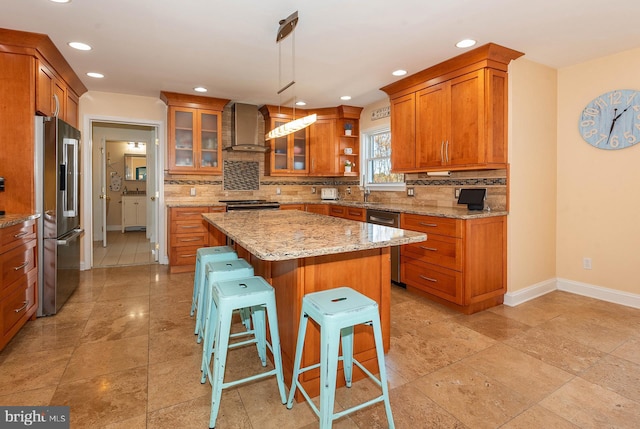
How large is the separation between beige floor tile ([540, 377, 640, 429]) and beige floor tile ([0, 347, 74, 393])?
9.31 ft

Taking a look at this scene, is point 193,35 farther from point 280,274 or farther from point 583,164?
point 583,164

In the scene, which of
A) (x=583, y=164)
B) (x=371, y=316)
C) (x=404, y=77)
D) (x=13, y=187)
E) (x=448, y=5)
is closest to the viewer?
(x=371, y=316)

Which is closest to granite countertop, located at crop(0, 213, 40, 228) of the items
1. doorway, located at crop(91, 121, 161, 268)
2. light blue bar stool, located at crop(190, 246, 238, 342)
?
light blue bar stool, located at crop(190, 246, 238, 342)

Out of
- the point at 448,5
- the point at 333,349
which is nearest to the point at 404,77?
the point at 448,5

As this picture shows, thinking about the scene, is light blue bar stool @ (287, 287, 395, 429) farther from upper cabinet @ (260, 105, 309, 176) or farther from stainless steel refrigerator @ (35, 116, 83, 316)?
upper cabinet @ (260, 105, 309, 176)

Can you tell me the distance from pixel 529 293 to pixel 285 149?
3843mm

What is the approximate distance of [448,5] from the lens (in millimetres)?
2369

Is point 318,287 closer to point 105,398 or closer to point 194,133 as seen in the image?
point 105,398

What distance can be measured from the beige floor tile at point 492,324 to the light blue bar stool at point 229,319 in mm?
1777

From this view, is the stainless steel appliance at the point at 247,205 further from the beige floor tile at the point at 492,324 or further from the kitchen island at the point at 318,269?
the beige floor tile at the point at 492,324

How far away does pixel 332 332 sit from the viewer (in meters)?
1.48

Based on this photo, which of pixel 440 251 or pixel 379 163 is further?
pixel 379 163

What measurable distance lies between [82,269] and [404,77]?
4.84m

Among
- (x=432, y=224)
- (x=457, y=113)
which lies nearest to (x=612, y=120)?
(x=457, y=113)
